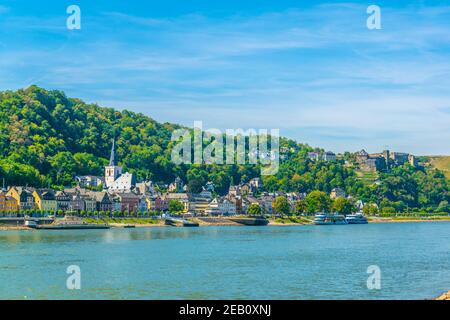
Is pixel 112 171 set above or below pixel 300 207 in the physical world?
above

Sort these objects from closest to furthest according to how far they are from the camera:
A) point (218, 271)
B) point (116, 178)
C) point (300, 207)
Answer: point (218, 271)
point (300, 207)
point (116, 178)

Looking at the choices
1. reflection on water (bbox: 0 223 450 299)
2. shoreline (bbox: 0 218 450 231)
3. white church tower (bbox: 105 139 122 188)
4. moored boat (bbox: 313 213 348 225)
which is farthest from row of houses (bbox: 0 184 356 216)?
reflection on water (bbox: 0 223 450 299)

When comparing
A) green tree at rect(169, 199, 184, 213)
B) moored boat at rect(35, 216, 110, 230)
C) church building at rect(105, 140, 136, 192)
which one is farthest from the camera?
church building at rect(105, 140, 136, 192)

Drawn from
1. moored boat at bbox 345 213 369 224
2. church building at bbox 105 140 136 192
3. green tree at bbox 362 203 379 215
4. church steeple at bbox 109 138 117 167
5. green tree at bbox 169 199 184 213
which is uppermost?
church steeple at bbox 109 138 117 167

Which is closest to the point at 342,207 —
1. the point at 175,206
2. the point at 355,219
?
the point at 355,219

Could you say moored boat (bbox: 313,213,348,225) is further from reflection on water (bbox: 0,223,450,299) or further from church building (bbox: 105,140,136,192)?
reflection on water (bbox: 0,223,450,299)

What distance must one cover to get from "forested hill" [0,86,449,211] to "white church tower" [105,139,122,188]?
9.96ft

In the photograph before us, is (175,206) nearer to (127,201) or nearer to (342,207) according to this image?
(127,201)

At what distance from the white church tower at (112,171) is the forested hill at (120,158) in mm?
3036

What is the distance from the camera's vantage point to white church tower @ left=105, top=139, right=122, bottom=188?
380 ft

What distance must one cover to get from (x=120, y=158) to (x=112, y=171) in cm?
1142

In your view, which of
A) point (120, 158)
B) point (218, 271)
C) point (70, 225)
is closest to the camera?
point (218, 271)

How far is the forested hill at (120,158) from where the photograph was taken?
342 ft

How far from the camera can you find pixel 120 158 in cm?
12738
